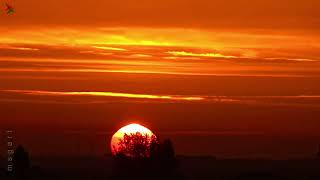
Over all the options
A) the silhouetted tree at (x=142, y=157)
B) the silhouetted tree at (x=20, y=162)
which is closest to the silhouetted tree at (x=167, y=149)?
the silhouetted tree at (x=142, y=157)

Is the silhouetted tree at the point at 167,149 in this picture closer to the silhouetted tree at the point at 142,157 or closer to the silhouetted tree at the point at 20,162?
the silhouetted tree at the point at 142,157

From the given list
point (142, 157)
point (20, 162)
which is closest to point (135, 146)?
point (142, 157)

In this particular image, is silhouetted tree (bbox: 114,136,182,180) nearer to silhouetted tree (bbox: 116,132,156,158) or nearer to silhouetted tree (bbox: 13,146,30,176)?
silhouetted tree (bbox: 116,132,156,158)

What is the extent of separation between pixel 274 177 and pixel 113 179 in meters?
39.9

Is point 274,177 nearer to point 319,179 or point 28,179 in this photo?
point 319,179

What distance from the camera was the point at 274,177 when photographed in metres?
199

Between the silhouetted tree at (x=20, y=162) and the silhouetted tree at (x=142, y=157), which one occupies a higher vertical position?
the silhouetted tree at (x=20, y=162)

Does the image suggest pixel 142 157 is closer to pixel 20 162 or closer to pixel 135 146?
pixel 135 146

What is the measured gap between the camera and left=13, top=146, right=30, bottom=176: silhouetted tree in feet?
612

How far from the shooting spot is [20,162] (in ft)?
634

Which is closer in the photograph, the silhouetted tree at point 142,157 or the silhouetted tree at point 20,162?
the silhouetted tree at point 142,157

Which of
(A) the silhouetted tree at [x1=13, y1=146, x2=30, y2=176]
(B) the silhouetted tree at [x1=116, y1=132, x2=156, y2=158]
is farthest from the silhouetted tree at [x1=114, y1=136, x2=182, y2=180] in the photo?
(A) the silhouetted tree at [x1=13, y1=146, x2=30, y2=176]

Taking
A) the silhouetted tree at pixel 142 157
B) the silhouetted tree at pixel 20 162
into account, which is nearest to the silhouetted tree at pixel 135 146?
the silhouetted tree at pixel 142 157

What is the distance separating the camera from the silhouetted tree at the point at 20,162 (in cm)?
18655
